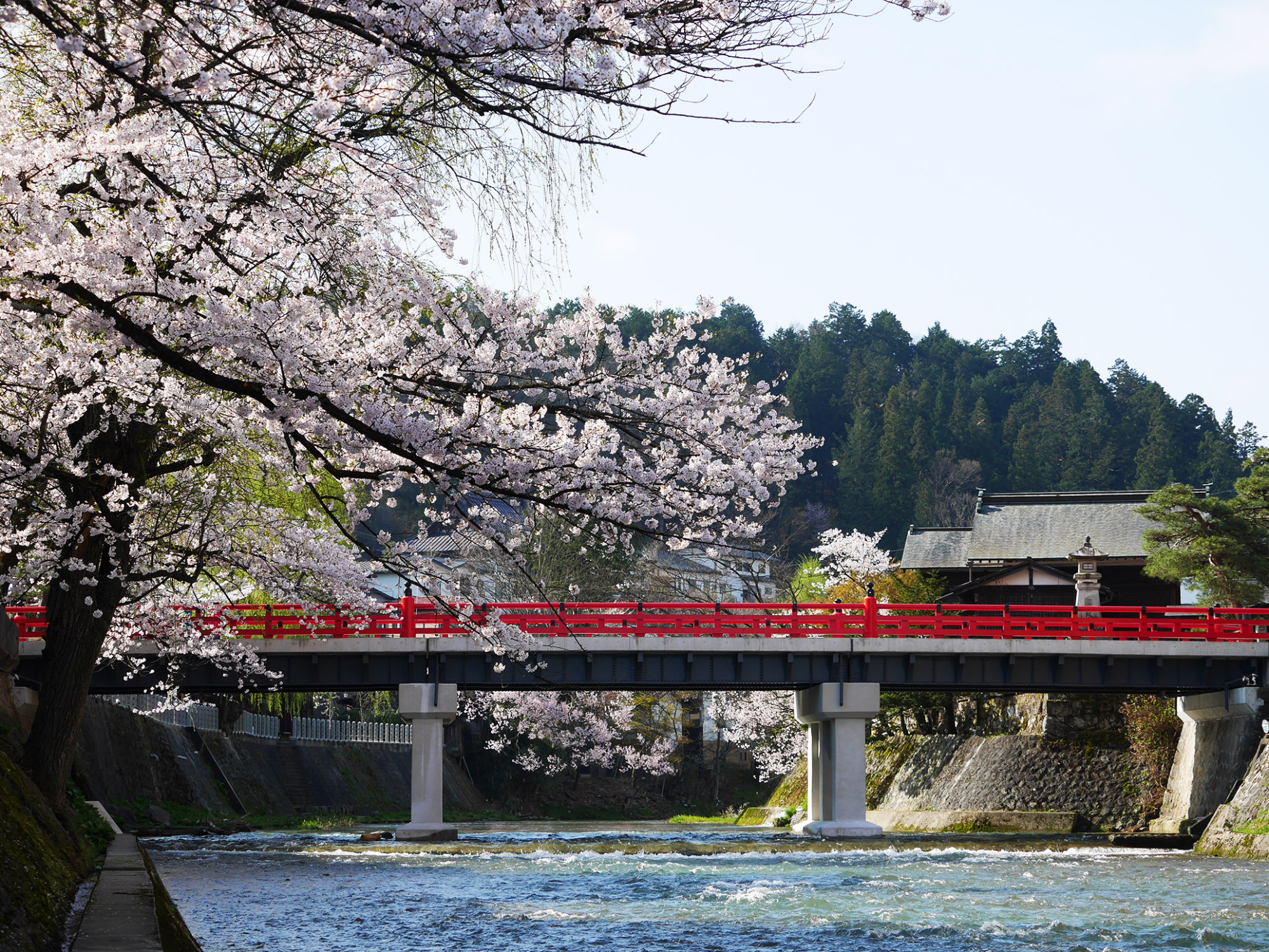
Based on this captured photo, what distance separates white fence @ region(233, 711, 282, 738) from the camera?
164 feet

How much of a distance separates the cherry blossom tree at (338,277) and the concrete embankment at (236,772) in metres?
22.6

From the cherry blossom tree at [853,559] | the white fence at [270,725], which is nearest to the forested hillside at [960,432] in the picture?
the cherry blossom tree at [853,559]

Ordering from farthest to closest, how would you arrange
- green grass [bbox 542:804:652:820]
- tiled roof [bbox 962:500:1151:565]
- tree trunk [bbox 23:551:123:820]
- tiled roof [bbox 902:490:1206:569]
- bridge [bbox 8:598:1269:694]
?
green grass [bbox 542:804:652:820]
tiled roof [bbox 902:490:1206:569]
tiled roof [bbox 962:500:1151:565]
bridge [bbox 8:598:1269:694]
tree trunk [bbox 23:551:123:820]

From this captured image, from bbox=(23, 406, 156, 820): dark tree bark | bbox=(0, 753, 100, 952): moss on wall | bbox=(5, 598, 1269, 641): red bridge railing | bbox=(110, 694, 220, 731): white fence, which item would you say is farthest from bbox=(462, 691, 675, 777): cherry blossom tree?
bbox=(0, 753, 100, 952): moss on wall

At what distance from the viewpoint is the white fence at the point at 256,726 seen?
50.0 m

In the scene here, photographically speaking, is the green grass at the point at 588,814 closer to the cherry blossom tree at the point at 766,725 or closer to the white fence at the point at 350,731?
the cherry blossom tree at the point at 766,725

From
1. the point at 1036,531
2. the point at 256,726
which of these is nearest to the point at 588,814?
the point at 256,726

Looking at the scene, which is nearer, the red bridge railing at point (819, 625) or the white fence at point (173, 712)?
the red bridge railing at point (819, 625)

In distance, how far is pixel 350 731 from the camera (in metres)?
58.3

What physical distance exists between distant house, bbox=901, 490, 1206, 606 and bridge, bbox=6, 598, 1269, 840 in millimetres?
12852

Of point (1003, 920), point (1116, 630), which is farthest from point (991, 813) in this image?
point (1003, 920)

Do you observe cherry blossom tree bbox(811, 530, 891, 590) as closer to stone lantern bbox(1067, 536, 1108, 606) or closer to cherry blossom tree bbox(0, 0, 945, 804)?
stone lantern bbox(1067, 536, 1108, 606)

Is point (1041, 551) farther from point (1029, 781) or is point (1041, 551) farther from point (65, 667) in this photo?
point (65, 667)

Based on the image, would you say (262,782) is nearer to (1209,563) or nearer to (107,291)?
(1209,563)
